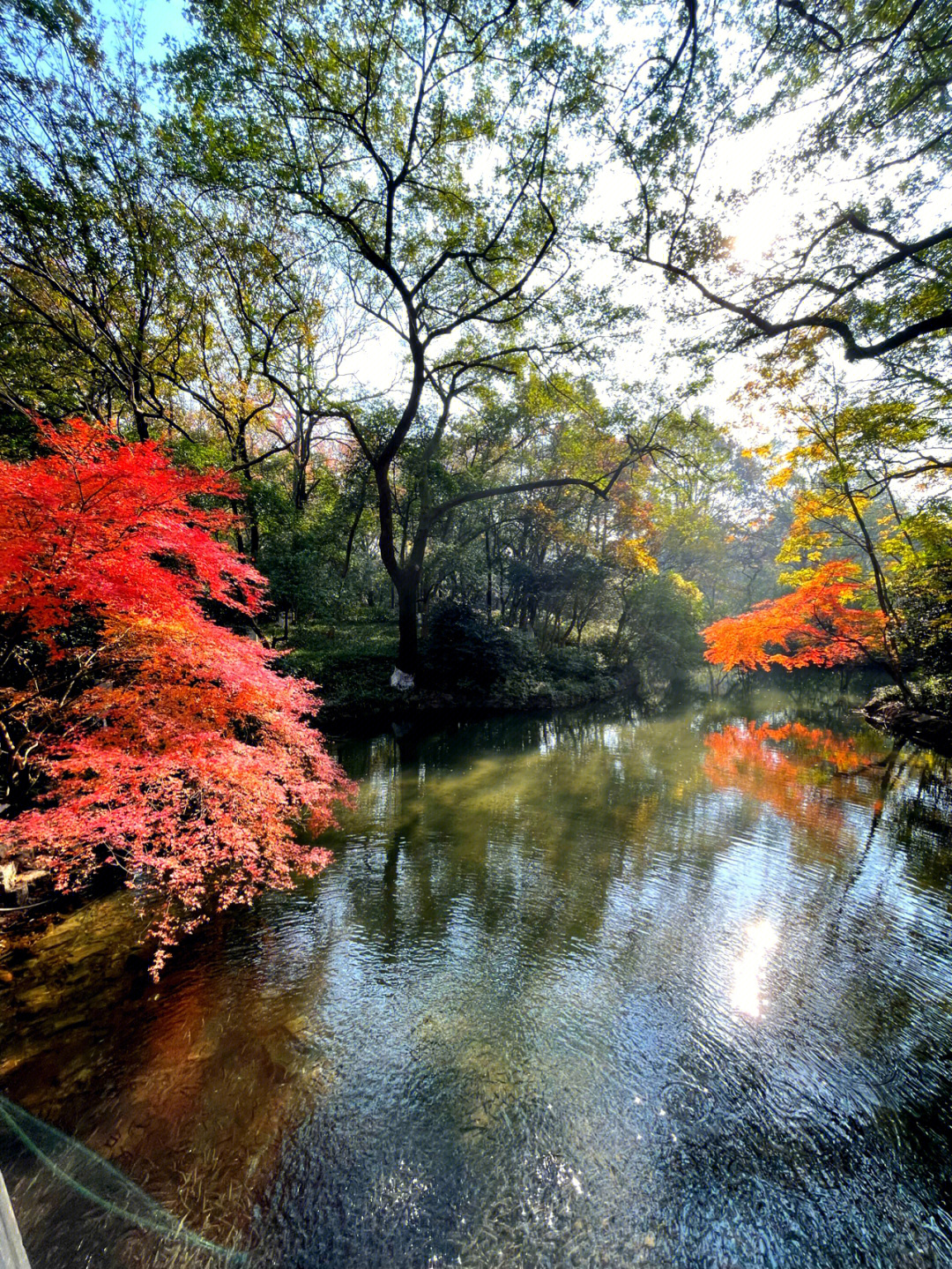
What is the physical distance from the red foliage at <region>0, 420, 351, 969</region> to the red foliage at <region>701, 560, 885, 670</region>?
38.7ft

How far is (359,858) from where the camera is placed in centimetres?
551

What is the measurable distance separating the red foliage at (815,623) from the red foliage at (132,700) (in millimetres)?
11785

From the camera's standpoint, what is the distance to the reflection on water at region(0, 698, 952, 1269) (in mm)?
2219

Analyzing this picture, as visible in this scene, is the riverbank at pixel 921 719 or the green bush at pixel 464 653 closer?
the riverbank at pixel 921 719

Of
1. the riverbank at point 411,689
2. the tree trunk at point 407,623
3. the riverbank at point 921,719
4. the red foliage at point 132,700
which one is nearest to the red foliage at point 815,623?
the riverbank at point 921,719

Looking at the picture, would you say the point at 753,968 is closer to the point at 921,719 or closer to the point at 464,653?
the point at 921,719

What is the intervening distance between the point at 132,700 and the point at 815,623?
1529 centimetres

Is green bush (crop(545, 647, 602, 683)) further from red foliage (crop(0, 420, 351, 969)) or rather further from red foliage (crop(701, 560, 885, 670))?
red foliage (crop(0, 420, 351, 969))

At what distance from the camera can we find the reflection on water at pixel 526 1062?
222 centimetres

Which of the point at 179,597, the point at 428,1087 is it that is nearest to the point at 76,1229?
the point at 428,1087

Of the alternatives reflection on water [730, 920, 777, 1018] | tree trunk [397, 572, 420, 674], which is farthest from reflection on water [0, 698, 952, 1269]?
tree trunk [397, 572, 420, 674]

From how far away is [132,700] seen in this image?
421cm

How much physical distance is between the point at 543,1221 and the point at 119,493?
16.4ft

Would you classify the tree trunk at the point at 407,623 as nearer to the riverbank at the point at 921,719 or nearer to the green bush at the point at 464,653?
the green bush at the point at 464,653
